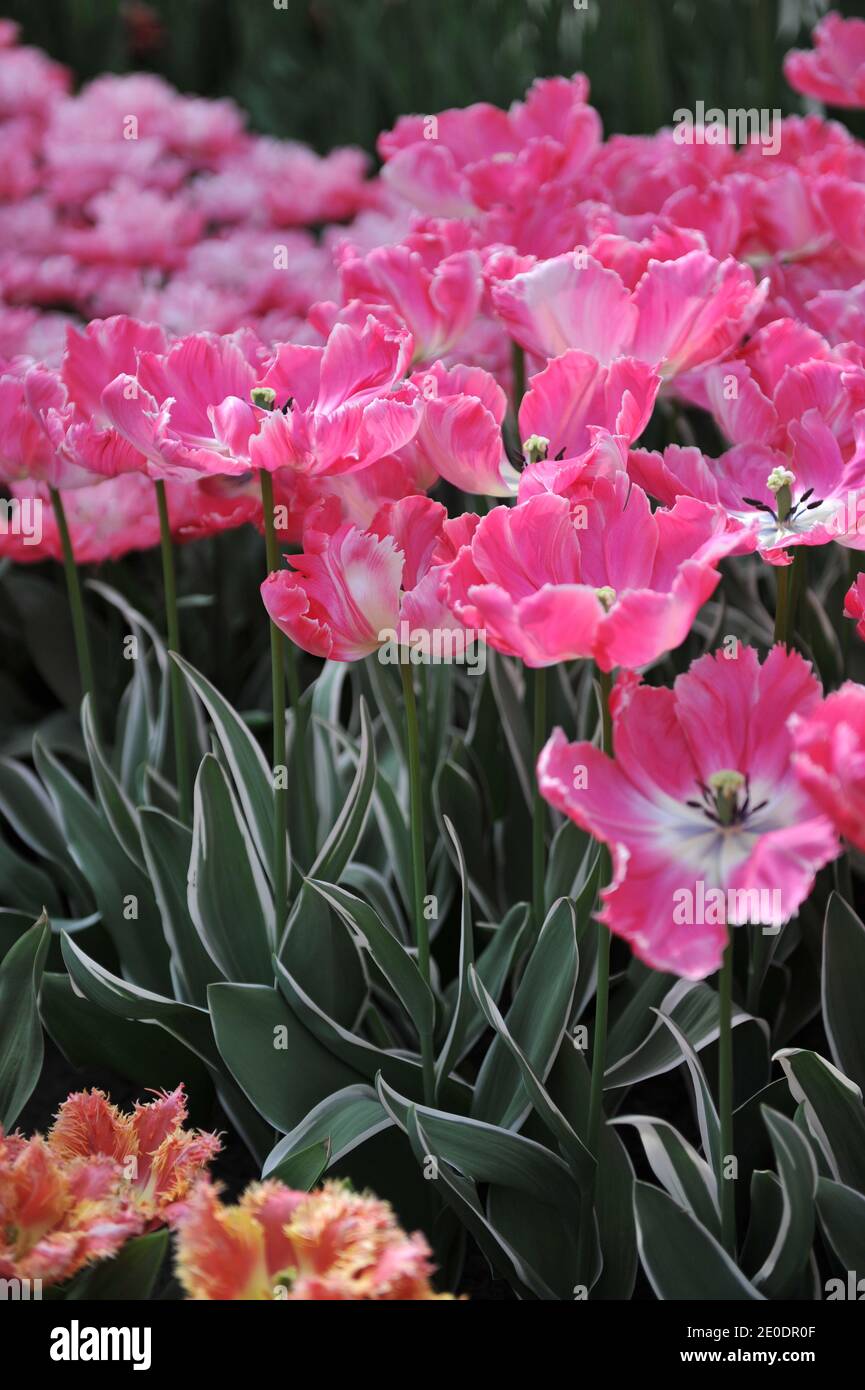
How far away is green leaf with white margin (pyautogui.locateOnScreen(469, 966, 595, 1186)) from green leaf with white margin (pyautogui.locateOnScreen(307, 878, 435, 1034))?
48 mm

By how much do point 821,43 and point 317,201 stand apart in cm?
81

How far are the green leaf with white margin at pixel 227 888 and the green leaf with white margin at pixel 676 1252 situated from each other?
349 mm

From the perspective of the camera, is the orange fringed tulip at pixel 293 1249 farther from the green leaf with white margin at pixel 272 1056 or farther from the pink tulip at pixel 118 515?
the pink tulip at pixel 118 515

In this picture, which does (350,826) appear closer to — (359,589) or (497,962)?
(497,962)

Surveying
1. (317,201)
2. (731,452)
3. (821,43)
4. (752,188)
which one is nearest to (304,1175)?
(731,452)

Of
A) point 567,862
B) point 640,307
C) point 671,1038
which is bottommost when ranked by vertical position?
point 671,1038

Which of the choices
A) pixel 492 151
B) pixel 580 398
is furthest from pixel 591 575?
pixel 492 151

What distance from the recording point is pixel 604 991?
752 mm

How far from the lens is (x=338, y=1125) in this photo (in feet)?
2.83

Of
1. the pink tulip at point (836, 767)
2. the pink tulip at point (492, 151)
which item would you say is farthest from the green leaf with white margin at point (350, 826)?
the pink tulip at point (492, 151)

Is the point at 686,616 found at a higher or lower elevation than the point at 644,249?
lower

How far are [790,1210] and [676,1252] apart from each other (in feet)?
0.20

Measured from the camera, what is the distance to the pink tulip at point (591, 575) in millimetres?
608
